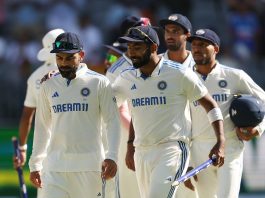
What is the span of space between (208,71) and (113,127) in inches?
65.8

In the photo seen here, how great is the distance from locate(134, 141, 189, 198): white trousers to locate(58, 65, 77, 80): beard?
927mm

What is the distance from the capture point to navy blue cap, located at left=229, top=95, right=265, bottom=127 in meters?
9.41

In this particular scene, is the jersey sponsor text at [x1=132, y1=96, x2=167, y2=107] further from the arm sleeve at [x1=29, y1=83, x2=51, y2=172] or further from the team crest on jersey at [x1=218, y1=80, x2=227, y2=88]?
the team crest on jersey at [x1=218, y1=80, x2=227, y2=88]

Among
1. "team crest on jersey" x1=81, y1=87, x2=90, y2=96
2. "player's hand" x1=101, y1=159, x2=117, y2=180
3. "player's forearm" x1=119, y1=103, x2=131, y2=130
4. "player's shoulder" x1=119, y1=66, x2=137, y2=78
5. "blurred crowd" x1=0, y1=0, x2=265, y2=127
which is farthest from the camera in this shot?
"blurred crowd" x1=0, y1=0, x2=265, y2=127

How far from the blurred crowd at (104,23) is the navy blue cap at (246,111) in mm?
7617

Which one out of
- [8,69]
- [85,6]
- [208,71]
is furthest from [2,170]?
[208,71]

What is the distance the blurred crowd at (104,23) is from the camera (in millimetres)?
17344

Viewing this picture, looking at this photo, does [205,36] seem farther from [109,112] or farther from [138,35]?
[109,112]

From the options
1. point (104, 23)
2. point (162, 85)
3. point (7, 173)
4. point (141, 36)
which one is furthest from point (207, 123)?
point (104, 23)

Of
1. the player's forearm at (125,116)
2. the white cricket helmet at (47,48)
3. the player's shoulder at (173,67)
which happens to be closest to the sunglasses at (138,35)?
the player's shoulder at (173,67)

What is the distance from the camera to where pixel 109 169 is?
820 cm

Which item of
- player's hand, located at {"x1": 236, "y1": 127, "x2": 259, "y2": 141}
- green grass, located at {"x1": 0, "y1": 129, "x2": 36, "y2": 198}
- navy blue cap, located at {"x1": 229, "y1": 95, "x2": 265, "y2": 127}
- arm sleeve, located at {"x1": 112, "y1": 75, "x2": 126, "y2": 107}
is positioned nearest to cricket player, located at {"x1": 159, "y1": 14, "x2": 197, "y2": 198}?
navy blue cap, located at {"x1": 229, "y1": 95, "x2": 265, "y2": 127}

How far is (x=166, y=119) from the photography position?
8594 millimetres

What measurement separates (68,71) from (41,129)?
24.8 inches
